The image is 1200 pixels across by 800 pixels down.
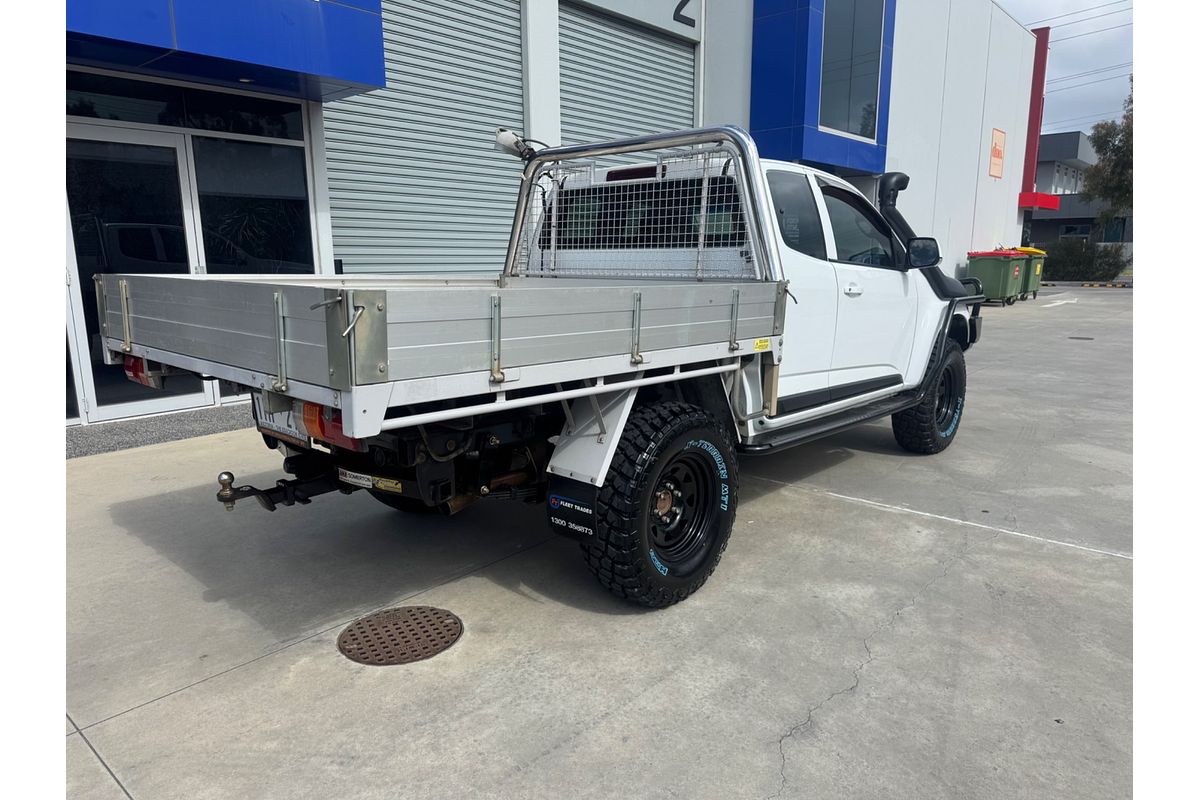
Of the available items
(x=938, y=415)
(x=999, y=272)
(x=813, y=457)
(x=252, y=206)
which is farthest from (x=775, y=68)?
(x=999, y=272)

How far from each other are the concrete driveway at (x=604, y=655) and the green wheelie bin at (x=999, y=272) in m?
19.4

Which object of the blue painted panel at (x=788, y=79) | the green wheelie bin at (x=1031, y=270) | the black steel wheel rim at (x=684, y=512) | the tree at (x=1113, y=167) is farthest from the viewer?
the tree at (x=1113, y=167)

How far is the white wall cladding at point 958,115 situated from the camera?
18281 mm

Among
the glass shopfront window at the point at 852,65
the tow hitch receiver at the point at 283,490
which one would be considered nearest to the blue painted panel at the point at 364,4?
the tow hitch receiver at the point at 283,490

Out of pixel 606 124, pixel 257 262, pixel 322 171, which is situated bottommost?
pixel 257 262

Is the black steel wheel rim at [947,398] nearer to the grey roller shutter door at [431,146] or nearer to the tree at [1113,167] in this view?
the grey roller shutter door at [431,146]

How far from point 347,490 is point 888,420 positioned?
5.85 metres

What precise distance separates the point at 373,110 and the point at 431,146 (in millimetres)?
860

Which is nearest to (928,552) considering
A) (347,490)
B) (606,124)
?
(347,490)

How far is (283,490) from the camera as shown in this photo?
359cm

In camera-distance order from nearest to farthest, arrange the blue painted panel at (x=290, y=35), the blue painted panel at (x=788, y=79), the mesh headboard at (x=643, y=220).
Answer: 1. the mesh headboard at (x=643, y=220)
2. the blue painted panel at (x=290, y=35)
3. the blue painted panel at (x=788, y=79)

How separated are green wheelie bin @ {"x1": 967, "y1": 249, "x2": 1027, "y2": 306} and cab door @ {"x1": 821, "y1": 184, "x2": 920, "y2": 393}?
19471 mm

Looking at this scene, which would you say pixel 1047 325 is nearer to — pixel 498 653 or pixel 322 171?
pixel 322 171

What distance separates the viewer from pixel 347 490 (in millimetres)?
3689
